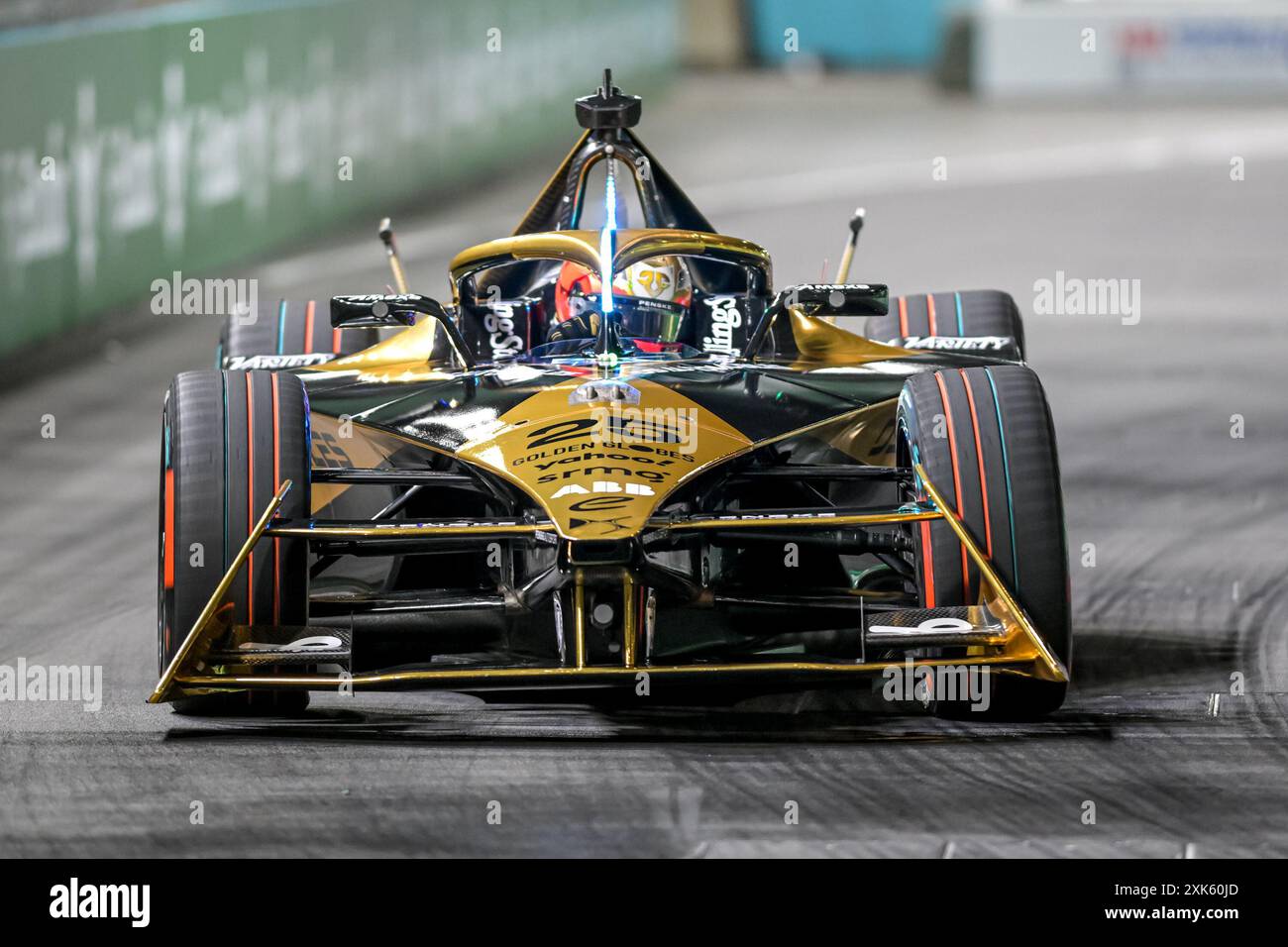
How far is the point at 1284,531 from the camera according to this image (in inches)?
414

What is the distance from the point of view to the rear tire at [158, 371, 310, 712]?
23.7 ft

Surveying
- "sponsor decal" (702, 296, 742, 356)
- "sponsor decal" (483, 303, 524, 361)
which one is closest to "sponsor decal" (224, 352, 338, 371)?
"sponsor decal" (483, 303, 524, 361)

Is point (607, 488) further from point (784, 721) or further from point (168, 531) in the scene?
point (168, 531)

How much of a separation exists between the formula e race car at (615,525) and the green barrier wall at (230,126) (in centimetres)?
712

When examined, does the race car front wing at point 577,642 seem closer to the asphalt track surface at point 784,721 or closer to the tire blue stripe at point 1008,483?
the tire blue stripe at point 1008,483

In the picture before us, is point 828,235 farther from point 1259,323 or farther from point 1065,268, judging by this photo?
point 1259,323

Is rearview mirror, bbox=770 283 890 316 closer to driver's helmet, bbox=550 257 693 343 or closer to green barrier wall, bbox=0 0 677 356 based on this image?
driver's helmet, bbox=550 257 693 343

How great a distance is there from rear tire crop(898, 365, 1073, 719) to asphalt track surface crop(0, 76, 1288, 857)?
0.30 metres

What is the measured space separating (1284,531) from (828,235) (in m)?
10.7

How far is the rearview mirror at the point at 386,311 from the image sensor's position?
8.55m

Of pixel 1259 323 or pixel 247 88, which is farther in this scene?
pixel 247 88

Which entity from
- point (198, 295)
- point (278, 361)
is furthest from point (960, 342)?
point (198, 295)
